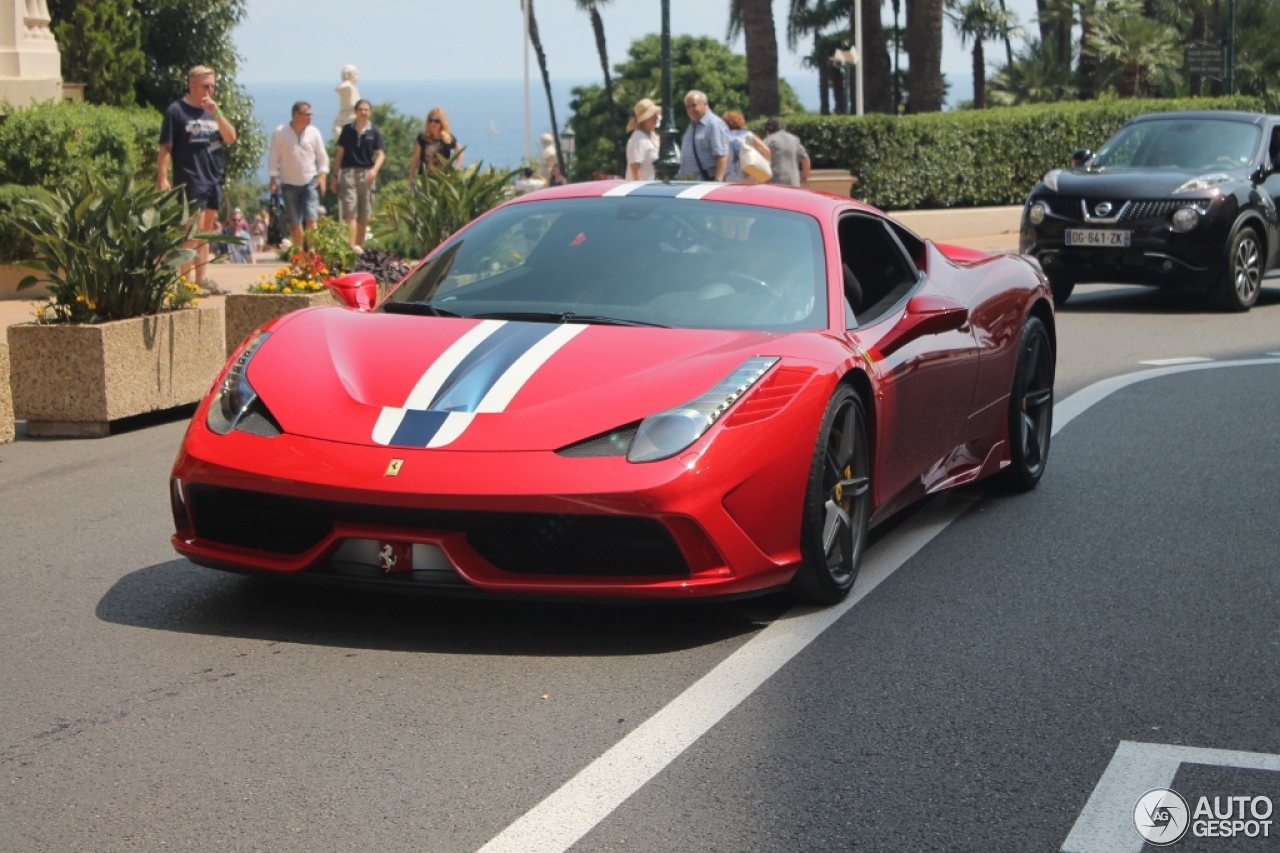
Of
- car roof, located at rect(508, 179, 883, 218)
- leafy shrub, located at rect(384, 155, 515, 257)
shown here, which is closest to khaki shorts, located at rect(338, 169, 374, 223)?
leafy shrub, located at rect(384, 155, 515, 257)

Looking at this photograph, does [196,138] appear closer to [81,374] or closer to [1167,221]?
[81,374]

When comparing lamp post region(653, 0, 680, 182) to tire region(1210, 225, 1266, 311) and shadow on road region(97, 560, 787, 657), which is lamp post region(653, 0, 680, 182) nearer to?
tire region(1210, 225, 1266, 311)

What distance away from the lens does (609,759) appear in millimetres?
4102

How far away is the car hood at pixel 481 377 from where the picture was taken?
16.4ft

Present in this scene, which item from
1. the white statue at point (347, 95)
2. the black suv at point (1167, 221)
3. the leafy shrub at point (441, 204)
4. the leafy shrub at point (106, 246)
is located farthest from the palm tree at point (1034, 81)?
the leafy shrub at point (106, 246)

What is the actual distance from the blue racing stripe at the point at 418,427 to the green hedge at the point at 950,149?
21.8m

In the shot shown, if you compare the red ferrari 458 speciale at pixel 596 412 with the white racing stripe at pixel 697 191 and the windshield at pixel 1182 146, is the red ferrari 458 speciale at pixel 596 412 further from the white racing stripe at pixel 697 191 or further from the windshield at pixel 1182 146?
the windshield at pixel 1182 146

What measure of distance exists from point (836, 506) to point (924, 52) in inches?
1073

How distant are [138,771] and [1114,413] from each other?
269 inches

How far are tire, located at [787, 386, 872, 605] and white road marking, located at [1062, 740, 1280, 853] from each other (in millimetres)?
1285

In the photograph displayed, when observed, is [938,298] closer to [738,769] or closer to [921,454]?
[921,454]

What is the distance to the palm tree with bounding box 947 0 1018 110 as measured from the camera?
74500 mm

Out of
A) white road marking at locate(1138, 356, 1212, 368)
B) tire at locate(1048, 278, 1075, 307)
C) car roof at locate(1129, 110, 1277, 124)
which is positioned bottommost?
white road marking at locate(1138, 356, 1212, 368)

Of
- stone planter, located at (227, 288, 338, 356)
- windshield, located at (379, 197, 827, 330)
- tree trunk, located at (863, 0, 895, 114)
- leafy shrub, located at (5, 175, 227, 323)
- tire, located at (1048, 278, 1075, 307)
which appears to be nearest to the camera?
windshield, located at (379, 197, 827, 330)
